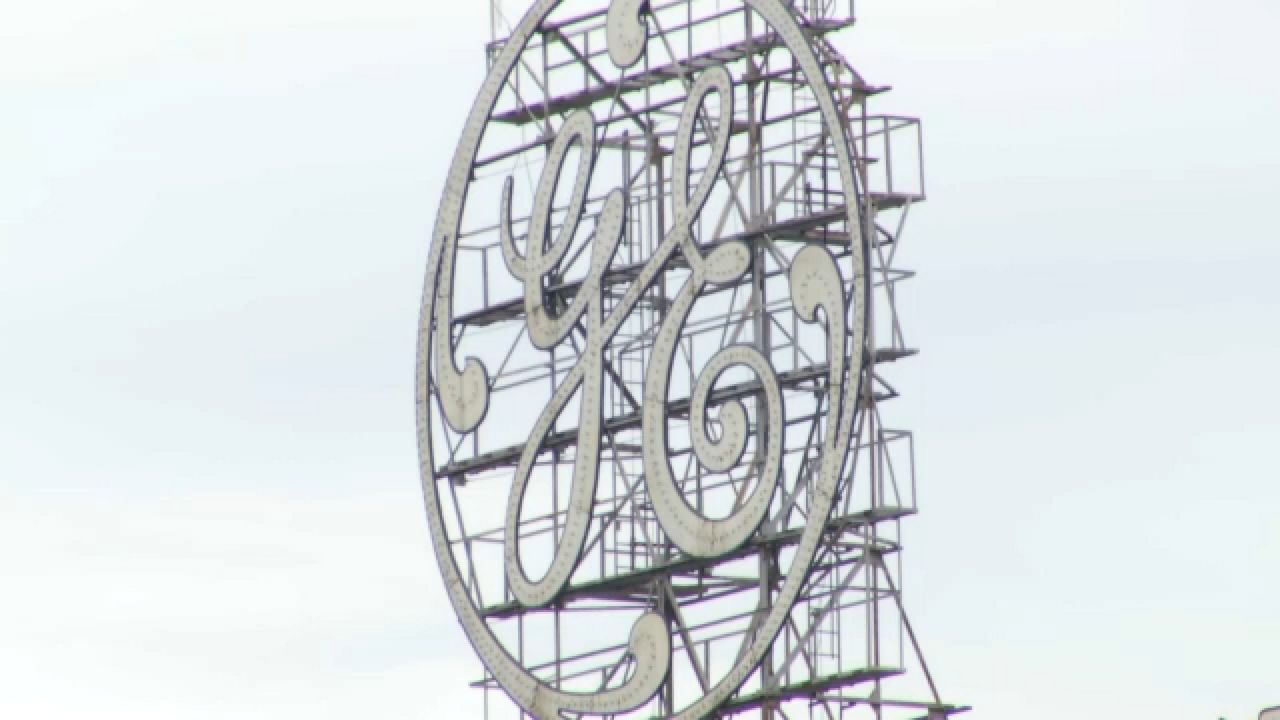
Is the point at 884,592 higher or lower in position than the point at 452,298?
lower

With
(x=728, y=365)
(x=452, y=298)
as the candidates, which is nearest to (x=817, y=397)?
(x=728, y=365)

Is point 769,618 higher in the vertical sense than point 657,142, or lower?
lower

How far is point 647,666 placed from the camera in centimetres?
8325

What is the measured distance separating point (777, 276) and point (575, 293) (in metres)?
3.32

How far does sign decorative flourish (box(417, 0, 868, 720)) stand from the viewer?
81.7 metres

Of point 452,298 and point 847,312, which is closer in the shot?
point 847,312

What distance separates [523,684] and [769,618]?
4.24 meters

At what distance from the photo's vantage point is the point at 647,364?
276 feet

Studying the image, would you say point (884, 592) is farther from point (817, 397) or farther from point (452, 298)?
point (452, 298)

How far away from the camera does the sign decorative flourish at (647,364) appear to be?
268 feet

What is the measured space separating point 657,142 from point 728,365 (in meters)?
3.40

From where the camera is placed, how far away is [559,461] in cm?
8575

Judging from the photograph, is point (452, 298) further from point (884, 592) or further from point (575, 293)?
point (884, 592)

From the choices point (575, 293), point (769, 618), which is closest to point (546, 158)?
point (575, 293)
